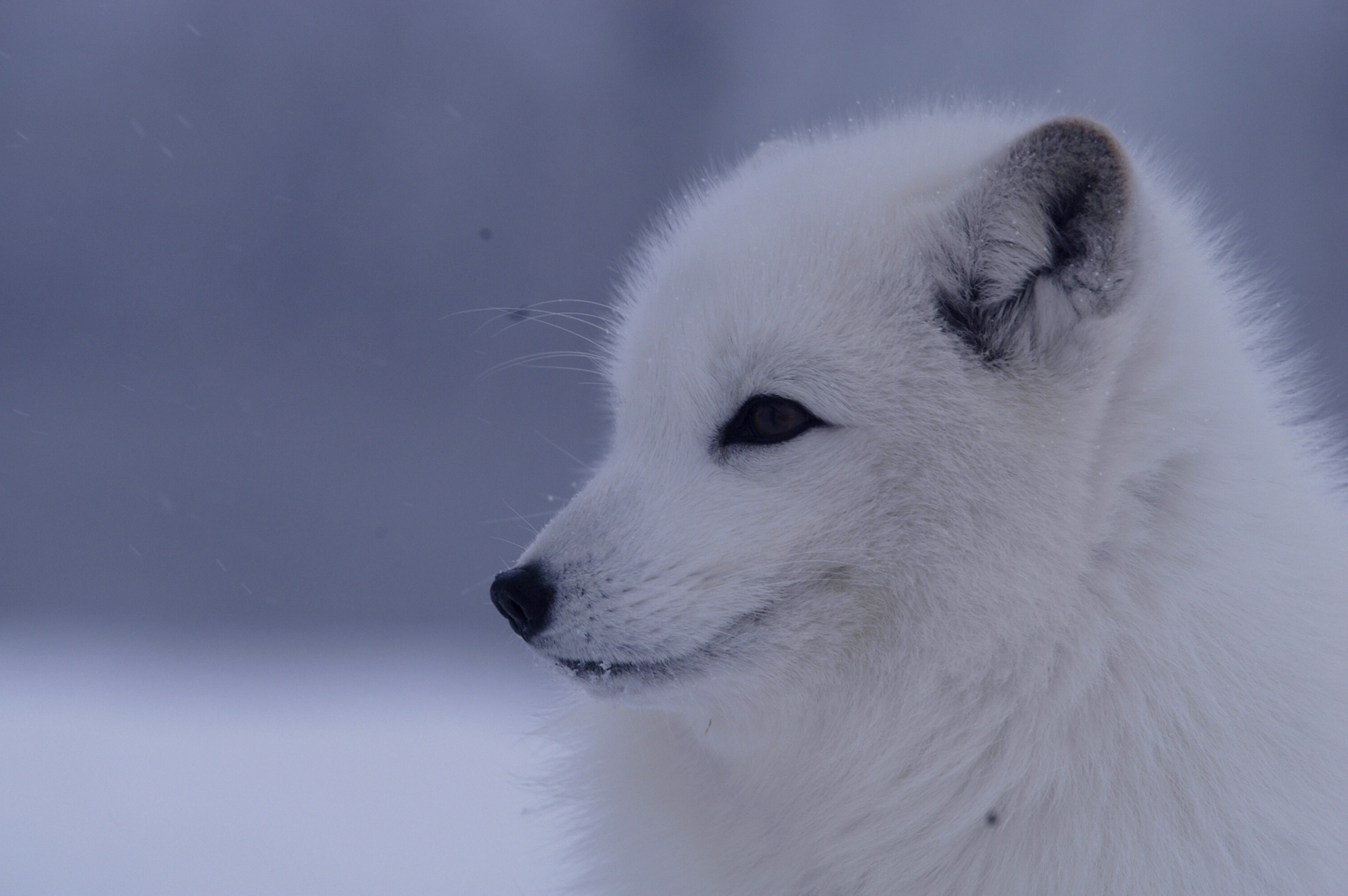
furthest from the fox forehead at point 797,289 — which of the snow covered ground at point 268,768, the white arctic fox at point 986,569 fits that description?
the snow covered ground at point 268,768

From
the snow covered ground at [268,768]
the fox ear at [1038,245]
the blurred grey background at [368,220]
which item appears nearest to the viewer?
the fox ear at [1038,245]

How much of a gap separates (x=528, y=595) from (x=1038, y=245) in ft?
2.64

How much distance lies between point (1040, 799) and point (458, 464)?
499cm

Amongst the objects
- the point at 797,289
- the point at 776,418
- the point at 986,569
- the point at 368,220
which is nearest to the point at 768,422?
the point at 776,418

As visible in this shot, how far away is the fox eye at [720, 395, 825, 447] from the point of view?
53.1 inches

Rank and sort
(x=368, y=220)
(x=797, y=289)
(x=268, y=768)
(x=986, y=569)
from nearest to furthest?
(x=986, y=569) → (x=797, y=289) → (x=268, y=768) → (x=368, y=220)

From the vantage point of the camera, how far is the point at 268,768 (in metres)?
3.61

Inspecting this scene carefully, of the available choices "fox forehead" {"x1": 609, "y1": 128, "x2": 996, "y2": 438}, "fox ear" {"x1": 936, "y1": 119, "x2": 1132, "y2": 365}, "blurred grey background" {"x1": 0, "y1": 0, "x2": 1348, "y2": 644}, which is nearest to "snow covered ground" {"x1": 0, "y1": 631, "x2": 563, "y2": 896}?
"blurred grey background" {"x1": 0, "y1": 0, "x2": 1348, "y2": 644}

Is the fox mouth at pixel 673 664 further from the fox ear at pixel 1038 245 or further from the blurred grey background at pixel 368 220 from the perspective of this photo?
the blurred grey background at pixel 368 220

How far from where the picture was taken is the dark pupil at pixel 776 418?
53.2 inches

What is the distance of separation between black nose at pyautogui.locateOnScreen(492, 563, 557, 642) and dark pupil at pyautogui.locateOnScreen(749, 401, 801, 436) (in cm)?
36

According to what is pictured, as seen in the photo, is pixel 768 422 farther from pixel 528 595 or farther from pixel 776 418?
pixel 528 595

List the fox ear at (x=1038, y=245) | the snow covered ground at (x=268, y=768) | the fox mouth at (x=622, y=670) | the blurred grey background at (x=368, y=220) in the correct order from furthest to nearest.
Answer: the blurred grey background at (x=368, y=220), the snow covered ground at (x=268, y=768), the fox mouth at (x=622, y=670), the fox ear at (x=1038, y=245)

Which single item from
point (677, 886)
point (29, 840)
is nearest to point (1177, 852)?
point (677, 886)
